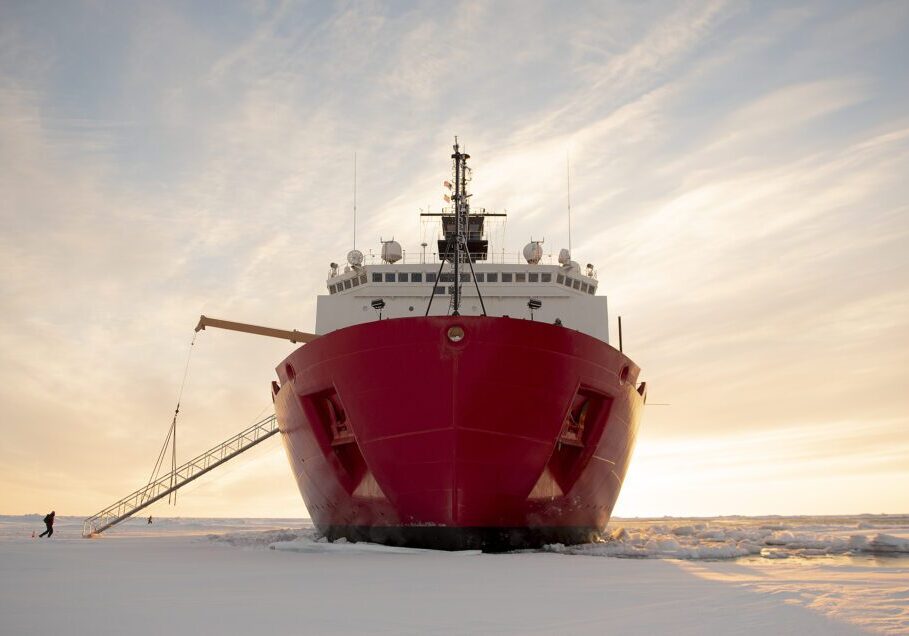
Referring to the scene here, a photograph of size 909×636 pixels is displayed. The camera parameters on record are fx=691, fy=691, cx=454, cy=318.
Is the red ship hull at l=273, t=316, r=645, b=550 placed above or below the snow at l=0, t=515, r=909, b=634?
above

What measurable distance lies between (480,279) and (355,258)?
394 cm

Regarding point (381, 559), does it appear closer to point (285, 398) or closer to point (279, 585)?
point (279, 585)

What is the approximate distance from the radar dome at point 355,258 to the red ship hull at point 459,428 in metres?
8.01

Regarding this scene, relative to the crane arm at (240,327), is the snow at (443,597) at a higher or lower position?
lower

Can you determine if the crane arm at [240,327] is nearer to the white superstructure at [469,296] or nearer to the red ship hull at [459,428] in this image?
the white superstructure at [469,296]

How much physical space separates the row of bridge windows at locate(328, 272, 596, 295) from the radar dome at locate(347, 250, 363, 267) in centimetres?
62

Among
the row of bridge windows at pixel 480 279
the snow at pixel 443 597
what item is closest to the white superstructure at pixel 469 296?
the row of bridge windows at pixel 480 279

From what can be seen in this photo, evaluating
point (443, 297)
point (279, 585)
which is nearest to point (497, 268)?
point (443, 297)

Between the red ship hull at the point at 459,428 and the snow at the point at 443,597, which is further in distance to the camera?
the red ship hull at the point at 459,428

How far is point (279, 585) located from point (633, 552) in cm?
749

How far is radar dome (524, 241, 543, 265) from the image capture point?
21.8 m

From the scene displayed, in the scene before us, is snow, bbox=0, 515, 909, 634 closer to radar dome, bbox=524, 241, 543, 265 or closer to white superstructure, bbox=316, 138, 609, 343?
white superstructure, bbox=316, 138, 609, 343

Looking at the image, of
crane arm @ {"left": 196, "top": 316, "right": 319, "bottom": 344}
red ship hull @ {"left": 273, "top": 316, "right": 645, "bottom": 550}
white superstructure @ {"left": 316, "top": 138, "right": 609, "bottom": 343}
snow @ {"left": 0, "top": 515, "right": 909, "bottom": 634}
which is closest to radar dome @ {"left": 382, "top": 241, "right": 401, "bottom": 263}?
white superstructure @ {"left": 316, "top": 138, "right": 609, "bottom": 343}

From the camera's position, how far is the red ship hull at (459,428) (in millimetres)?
11484
